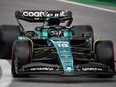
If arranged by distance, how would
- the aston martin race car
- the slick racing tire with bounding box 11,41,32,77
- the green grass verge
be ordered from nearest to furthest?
the aston martin race car, the slick racing tire with bounding box 11,41,32,77, the green grass verge

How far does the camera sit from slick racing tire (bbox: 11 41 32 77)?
1251 centimetres

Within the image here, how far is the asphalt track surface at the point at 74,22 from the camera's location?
12.1 m

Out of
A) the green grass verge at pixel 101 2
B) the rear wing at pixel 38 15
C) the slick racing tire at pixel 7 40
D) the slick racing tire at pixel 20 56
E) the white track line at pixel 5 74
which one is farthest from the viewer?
the green grass verge at pixel 101 2

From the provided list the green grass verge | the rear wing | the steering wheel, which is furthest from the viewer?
the green grass verge

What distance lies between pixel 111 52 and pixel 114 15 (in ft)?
39.5

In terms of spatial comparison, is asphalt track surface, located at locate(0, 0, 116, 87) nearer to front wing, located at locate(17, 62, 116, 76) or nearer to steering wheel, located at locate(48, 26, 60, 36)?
front wing, located at locate(17, 62, 116, 76)

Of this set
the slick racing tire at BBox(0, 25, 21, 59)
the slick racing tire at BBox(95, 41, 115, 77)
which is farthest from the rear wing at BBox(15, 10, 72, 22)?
the slick racing tire at BBox(95, 41, 115, 77)

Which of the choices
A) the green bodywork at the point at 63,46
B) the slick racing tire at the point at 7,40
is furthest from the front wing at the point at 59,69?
the slick racing tire at the point at 7,40

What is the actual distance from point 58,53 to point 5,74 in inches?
45.2

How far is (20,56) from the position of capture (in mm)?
12617

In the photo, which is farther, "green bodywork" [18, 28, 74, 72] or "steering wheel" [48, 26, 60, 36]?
"steering wheel" [48, 26, 60, 36]

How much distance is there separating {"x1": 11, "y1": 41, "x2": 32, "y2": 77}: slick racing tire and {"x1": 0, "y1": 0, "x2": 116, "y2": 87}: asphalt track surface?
20 centimetres

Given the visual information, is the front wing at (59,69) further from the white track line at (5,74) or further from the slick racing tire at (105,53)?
the slick racing tire at (105,53)

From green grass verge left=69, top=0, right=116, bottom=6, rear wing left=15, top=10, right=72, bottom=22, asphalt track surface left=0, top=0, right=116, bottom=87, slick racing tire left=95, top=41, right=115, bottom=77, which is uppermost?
slick racing tire left=95, top=41, right=115, bottom=77
